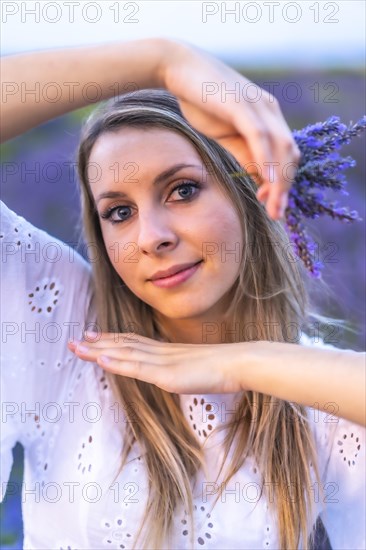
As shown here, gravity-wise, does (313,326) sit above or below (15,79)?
below

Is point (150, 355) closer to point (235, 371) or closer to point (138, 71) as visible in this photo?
point (235, 371)

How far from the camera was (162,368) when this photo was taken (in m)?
1.36

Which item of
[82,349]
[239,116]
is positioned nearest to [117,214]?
[82,349]

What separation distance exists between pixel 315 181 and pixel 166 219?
35 centimetres

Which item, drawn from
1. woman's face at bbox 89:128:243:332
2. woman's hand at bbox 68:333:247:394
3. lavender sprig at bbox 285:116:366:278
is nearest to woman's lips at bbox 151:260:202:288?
woman's face at bbox 89:128:243:332

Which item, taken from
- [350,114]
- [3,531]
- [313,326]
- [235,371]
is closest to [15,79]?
[235,371]

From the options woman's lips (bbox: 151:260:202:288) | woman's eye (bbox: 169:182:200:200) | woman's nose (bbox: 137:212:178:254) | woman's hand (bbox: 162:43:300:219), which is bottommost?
woman's lips (bbox: 151:260:202:288)

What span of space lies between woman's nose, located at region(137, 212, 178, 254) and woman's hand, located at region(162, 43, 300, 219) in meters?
0.33

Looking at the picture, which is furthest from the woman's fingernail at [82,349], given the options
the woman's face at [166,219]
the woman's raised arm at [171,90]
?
the woman's raised arm at [171,90]

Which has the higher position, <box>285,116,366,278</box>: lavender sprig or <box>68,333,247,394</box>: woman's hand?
<box>285,116,366,278</box>: lavender sprig

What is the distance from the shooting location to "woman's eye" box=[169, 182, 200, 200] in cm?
148

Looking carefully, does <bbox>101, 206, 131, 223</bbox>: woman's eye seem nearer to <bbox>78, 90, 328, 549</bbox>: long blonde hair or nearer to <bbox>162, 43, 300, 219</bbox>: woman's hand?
<bbox>78, 90, 328, 549</bbox>: long blonde hair

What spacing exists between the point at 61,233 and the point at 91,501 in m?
1.67

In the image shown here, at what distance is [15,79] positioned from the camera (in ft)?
3.94
